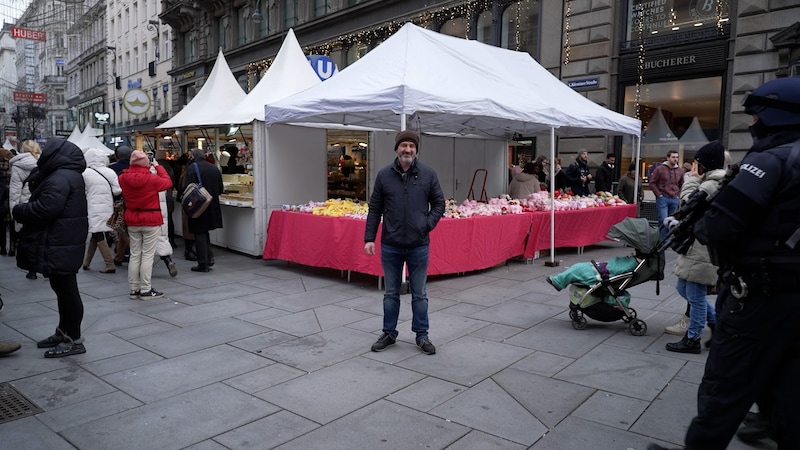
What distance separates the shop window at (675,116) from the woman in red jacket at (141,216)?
12.3m

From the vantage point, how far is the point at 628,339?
18.4 ft

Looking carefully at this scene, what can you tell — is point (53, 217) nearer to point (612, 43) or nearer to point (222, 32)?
point (612, 43)

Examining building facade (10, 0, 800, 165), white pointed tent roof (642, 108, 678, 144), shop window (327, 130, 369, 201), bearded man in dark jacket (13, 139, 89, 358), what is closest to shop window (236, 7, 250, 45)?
building facade (10, 0, 800, 165)

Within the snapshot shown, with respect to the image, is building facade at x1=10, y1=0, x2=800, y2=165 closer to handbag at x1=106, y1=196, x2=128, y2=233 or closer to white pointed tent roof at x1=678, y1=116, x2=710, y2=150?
white pointed tent roof at x1=678, y1=116, x2=710, y2=150

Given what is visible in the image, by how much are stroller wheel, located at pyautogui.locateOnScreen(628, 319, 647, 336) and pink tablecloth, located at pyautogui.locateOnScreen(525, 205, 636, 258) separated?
13.8ft

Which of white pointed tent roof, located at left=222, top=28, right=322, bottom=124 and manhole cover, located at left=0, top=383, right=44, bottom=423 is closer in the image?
manhole cover, located at left=0, top=383, right=44, bottom=423

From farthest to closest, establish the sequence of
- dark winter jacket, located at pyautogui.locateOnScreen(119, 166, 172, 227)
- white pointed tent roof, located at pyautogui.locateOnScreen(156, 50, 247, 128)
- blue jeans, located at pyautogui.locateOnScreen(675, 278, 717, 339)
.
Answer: white pointed tent roof, located at pyautogui.locateOnScreen(156, 50, 247, 128) < dark winter jacket, located at pyautogui.locateOnScreen(119, 166, 172, 227) < blue jeans, located at pyautogui.locateOnScreen(675, 278, 717, 339)

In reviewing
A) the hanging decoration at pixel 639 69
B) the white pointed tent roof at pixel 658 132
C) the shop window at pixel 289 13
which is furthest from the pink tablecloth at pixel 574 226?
the shop window at pixel 289 13

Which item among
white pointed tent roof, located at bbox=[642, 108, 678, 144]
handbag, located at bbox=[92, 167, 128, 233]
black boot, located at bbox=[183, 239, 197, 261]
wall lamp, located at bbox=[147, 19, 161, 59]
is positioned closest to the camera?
handbag, located at bbox=[92, 167, 128, 233]

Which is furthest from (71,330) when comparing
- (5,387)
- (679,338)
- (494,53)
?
(494,53)

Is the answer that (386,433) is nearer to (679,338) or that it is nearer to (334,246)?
(679,338)

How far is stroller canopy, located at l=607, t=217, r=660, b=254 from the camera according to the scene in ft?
18.5

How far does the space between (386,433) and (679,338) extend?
359 cm

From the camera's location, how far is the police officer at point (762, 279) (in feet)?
8.20
